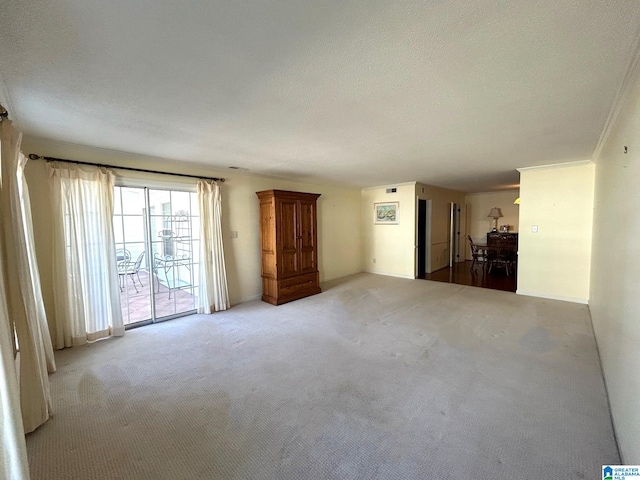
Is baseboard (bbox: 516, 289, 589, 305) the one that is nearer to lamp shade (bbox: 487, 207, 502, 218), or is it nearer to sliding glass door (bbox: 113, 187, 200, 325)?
lamp shade (bbox: 487, 207, 502, 218)

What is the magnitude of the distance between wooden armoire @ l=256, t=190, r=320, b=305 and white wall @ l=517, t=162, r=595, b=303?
3.92 metres

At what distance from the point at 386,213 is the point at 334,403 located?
553 cm

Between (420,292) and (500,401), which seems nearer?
(500,401)

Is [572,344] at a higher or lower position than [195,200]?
lower

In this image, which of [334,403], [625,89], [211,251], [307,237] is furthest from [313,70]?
[307,237]

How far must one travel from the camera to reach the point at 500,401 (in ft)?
7.07

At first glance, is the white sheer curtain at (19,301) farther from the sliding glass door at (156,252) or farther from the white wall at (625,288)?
the white wall at (625,288)

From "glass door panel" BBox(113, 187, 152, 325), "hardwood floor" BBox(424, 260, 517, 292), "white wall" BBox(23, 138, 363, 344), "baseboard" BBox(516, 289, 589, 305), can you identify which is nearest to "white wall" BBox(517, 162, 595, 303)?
"baseboard" BBox(516, 289, 589, 305)

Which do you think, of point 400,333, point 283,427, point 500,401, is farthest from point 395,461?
point 400,333

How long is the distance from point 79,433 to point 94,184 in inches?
108

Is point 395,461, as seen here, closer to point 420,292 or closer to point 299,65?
point 299,65

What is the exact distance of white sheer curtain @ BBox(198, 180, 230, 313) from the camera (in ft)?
14.2

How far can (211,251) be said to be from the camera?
4.41 meters

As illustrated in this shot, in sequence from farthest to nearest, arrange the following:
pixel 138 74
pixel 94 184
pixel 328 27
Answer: pixel 94 184 < pixel 138 74 < pixel 328 27
